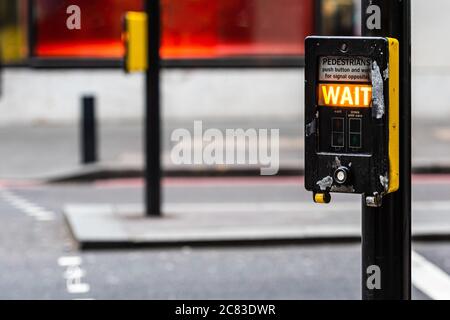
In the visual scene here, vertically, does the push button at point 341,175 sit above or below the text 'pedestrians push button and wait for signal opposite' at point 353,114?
below

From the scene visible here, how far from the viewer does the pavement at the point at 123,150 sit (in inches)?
558

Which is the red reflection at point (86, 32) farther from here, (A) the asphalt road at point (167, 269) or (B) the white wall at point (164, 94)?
(A) the asphalt road at point (167, 269)

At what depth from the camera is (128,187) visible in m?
13.6

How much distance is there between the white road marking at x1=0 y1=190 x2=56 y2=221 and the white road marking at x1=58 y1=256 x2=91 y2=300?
1987 mm

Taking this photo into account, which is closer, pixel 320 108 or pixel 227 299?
pixel 320 108

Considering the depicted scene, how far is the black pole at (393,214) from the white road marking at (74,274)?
3.88 m

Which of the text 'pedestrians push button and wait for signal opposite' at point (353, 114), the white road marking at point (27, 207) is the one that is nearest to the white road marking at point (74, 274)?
the white road marking at point (27, 207)

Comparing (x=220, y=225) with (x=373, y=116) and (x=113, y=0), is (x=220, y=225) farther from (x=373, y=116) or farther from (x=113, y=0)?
(x=113, y=0)

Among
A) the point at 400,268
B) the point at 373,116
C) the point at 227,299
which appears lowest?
the point at 227,299

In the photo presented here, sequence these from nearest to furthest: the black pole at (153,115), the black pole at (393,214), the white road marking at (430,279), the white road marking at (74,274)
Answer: the black pole at (393,214) → the white road marking at (430,279) → the white road marking at (74,274) → the black pole at (153,115)

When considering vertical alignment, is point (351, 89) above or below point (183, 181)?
above

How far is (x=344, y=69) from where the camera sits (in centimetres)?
455
